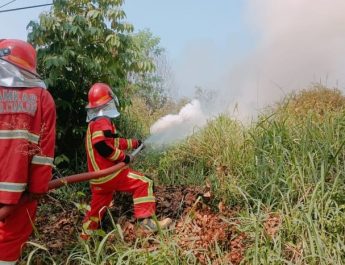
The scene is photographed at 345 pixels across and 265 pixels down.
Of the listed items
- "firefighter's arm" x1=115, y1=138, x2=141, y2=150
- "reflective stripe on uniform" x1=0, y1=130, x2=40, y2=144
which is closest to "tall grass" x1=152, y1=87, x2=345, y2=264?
"firefighter's arm" x1=115, y1=138, x2=141, y2=150

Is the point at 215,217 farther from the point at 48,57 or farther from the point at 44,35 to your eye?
the point at 44,35

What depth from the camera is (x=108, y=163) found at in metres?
3.92

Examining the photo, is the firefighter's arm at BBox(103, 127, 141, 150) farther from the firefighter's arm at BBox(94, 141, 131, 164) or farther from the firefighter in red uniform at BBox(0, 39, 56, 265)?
the firefighter in red uniform at BBox(0, 39, 56, 265)

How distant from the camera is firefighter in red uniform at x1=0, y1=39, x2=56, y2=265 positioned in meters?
2.68

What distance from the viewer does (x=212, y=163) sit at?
17.7 feet

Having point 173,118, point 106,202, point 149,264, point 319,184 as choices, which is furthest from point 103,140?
point 173,118

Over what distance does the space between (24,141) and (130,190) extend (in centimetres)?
148

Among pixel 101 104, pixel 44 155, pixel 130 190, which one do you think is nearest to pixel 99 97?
pixel 101 104

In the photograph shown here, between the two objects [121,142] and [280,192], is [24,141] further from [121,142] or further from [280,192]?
[280,192]

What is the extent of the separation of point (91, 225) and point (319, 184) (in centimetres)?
183

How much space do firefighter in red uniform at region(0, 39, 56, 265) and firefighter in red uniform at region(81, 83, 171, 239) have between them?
3.26 feet

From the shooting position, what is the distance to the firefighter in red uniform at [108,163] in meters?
3.82

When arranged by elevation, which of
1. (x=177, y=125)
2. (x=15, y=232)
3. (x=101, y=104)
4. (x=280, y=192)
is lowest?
(x=15, y=232)

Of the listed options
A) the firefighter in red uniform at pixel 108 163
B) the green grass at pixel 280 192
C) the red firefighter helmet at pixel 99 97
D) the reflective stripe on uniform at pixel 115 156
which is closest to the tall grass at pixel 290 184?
the green grass at pixel 280 192
